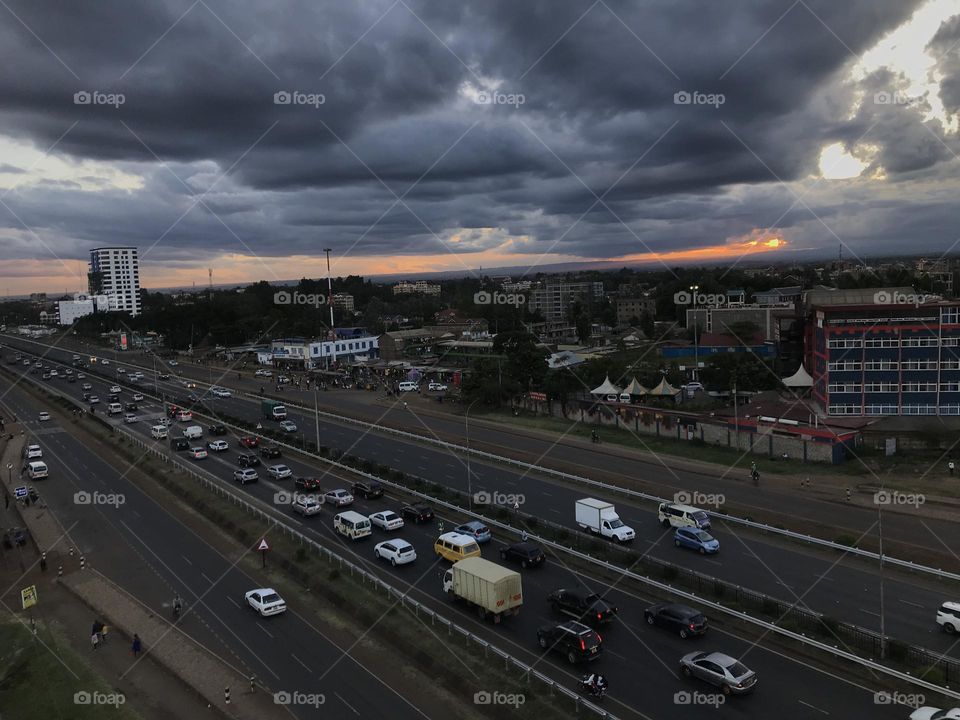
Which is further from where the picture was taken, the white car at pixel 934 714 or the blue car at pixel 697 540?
the blue car at pixel 697 540

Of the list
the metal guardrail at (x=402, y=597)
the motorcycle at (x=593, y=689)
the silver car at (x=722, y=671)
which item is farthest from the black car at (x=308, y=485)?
the silver car at (x=722, y=671)

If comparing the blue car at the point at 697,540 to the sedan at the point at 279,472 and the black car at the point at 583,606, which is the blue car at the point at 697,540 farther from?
the sedan at the point at 279,472

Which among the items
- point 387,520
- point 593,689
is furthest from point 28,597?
point 593,689

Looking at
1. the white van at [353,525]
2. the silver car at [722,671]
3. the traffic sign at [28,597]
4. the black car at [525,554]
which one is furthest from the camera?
the white van at [353,525]

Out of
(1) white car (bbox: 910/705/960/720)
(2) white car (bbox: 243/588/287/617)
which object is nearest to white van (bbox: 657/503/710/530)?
(1) white car (bbox: 910/705/960/720)

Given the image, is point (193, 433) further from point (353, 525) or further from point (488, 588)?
point (488, 588)

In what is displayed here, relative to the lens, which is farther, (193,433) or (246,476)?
(193,433)

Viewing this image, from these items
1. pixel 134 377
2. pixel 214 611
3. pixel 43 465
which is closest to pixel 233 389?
pixel 134 377
